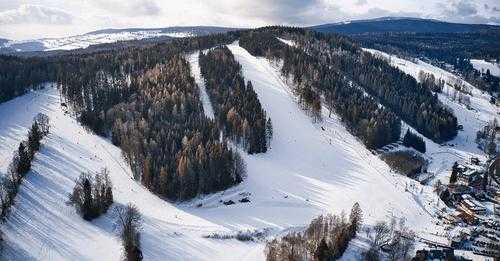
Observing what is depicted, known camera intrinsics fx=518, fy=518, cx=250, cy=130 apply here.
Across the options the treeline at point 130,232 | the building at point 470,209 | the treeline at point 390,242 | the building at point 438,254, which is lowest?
the building at point 470,209

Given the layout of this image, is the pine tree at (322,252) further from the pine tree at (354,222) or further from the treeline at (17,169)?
the treeline at (17,169)

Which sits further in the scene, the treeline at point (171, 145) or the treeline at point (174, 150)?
the treeline at point (171, 145)

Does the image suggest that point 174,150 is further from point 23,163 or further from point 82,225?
point 82,225

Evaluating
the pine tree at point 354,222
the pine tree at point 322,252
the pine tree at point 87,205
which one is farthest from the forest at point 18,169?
the pine tree at point 354,222

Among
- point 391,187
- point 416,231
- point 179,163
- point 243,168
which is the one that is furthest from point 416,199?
point 179,163

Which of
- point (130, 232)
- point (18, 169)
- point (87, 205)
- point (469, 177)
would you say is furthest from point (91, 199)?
point (469, 177)

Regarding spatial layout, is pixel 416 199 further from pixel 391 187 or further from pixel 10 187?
pixel 10 187

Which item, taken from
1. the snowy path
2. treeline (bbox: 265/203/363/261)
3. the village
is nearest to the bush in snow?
the village
